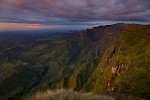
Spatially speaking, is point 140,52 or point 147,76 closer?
point 147,76

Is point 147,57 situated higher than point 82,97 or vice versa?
point 82,97

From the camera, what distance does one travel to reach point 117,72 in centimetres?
17838

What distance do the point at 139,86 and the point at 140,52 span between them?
56.2 metres

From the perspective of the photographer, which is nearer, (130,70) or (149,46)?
(130,70)

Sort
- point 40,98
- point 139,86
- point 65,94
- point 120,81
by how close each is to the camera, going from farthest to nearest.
A: 1. point 120,81
2. point 139,86
3. point 65,94
4. point 40,98

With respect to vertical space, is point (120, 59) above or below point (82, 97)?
below

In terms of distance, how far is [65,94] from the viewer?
13.0 meters

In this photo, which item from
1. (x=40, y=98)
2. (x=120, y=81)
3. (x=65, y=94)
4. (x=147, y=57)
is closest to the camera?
(x=40, y=98)

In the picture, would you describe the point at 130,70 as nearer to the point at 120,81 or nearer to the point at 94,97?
the point at 120,81

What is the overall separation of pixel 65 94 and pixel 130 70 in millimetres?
151147

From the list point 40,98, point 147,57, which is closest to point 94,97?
point 40,98

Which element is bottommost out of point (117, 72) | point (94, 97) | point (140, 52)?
point (117, 72)

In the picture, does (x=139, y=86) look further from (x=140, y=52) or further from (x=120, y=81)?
(x=140, y=52)

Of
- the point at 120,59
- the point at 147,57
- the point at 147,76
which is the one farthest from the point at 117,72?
the point at 147,76
